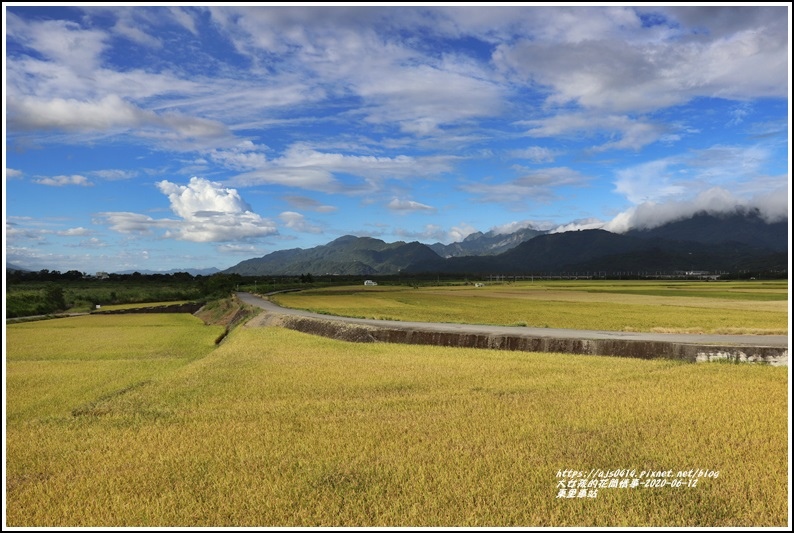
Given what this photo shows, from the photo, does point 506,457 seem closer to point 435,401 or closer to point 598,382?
point 435,401

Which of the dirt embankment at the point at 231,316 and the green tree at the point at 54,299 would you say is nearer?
the dirt embankment at the point at 231,316

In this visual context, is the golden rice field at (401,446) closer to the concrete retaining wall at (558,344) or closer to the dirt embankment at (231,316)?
the concrete retaining wall at (558,344)

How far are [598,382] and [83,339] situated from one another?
32056 mm

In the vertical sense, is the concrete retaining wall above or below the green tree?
below

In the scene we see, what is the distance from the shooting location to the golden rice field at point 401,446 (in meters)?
6.59

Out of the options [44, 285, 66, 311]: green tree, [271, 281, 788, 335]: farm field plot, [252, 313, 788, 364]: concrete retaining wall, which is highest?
[44, 285, 66, 311]: green tree

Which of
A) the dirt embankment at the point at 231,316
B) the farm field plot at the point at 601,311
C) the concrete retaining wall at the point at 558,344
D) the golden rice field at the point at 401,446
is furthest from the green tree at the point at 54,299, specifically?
the golden rice field at the point at 401,446

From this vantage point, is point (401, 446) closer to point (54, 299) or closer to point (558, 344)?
point (558, 344)

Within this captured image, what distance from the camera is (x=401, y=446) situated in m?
9.01

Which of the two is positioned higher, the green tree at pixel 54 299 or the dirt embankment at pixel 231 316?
the green tree at pixel 54 299

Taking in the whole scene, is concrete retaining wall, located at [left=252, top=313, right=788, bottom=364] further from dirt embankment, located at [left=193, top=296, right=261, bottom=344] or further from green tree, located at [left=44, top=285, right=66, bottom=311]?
green tree, located at [left=44, top=285, right=66, bottom=311]

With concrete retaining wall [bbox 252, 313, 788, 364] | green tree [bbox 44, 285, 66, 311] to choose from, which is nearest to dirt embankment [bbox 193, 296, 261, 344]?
concrete retaining wall [bbox 252, 313, 788, 364]

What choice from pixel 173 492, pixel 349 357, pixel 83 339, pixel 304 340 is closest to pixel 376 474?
pixel 173 492

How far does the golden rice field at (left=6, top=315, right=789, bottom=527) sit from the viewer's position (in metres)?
6.59
